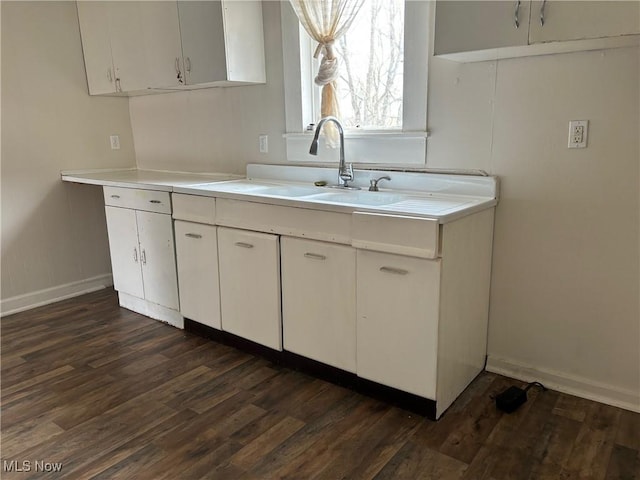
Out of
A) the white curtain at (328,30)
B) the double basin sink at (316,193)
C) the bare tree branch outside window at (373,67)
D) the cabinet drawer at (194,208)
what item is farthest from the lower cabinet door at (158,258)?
the bare tree branch outside window at (373,67)

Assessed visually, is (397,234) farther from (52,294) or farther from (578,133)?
(52,294)

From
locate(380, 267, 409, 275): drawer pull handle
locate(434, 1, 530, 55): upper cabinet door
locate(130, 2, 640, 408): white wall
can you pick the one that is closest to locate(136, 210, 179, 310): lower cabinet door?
locate(380, 267, 409, 275): drawer pull handle

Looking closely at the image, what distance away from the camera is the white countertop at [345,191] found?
2.07m

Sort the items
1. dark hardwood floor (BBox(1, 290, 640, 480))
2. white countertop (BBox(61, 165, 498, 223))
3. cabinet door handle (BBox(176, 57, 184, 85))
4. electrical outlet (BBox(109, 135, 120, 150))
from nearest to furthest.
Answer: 1. dark hardwood floor (BBox(1, 290, 640, 480))
2. white countertop (BBox(61, 165, 498, 223))
3. cabinet door handle (BBox(176, 57, 184, 85))
4. electrical outlet (BBox(109, 135, 120, 150))

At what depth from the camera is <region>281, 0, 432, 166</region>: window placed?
2381 mm

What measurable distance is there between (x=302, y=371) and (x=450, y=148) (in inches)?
52.1

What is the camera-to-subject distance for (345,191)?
2572mm

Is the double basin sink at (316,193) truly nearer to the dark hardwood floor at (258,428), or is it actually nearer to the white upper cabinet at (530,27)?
the white upper cabinet at (530,27)

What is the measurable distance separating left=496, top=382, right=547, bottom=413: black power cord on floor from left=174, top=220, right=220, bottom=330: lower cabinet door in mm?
1510

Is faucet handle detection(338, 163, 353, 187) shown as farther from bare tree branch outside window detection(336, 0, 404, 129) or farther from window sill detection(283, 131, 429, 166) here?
bare tree branch outside window detection(336, 0, 404, 129)

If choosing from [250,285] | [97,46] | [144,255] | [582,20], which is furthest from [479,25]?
[97,46]

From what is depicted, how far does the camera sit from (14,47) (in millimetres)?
3242

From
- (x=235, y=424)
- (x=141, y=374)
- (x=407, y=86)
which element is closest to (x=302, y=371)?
(x=235, y=424)

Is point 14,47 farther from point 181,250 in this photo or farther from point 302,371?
point 302,371
